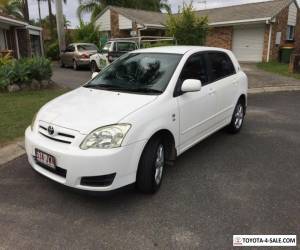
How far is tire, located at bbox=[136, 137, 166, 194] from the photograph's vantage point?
10.9ft

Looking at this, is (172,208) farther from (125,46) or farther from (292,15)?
(292,15)

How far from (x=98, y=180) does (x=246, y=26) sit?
842 inches

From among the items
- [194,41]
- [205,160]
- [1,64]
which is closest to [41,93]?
[1,64]

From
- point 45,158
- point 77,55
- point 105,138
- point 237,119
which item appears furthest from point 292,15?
point 45,158

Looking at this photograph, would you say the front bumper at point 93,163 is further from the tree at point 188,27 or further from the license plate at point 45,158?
the tree at point 188,27

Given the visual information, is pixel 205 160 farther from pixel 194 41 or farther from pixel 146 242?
pixel 194 41

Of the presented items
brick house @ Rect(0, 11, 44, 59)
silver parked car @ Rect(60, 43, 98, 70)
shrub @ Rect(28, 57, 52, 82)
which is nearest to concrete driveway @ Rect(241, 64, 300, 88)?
shrub @ Rect(28, 57, 52, 82)

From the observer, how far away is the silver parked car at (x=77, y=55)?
17391 mm

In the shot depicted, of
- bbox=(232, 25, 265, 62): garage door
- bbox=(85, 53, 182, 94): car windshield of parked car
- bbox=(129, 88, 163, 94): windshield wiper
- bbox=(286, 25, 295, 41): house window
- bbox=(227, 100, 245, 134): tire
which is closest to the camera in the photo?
bbox=(129, 88, 163, 94): windshield wiper

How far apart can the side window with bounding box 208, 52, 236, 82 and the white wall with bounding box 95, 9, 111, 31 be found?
22495mm

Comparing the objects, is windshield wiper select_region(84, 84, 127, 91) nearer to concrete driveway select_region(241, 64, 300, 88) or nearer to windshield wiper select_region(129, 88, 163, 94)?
windshield wiper select_region(129, 88, 163, 94)

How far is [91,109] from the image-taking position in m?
3.44

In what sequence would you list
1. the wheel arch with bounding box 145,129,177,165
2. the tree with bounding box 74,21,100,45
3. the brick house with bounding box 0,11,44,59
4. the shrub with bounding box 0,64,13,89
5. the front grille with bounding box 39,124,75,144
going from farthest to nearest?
1. the tree with bounding box 74,21,100,45
2. the brick house with bounding box 0,11,44,59
3. the shrub with bounding box 0,64,13,89
4. the wheel arch with bounding box 145,129,177,165
5. the front grille with bounding box 39,124,75,144

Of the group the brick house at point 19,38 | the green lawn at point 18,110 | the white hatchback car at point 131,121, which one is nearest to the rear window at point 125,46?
the green lawn at point 18,110
